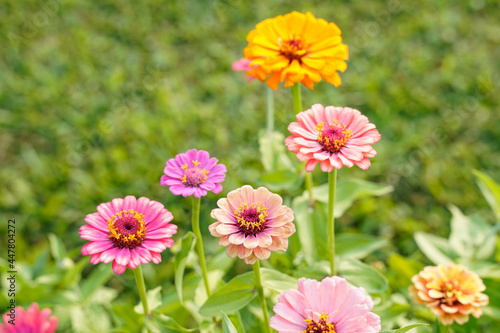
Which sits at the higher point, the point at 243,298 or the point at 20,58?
the point at 20,58

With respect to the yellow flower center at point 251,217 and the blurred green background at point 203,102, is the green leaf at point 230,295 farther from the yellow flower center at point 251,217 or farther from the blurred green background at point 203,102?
the blurred green background at point 203,102

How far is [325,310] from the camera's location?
1007 mm

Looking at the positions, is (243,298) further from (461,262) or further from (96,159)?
(96,159)

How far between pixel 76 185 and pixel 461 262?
1.86 m

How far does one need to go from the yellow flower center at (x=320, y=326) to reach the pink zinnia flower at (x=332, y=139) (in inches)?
12.5

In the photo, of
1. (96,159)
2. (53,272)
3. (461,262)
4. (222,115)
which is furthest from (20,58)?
(461,262)

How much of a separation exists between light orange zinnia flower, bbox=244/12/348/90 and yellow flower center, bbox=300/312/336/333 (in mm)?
596

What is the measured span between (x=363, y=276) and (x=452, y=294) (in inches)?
10.0

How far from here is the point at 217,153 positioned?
2652 millimetres

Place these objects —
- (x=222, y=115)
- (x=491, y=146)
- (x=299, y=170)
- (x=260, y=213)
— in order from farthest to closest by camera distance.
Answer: (x=222, y=115)
(x=491, y=146)
(x=299, y=170)
(x=260, y=213)

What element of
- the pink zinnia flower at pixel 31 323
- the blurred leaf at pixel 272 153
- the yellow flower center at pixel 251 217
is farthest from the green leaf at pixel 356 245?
the pink zinnia flower at pixel 31 323

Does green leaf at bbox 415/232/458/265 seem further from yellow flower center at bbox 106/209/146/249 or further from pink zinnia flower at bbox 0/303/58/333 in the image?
pink zinnia flower at bbox 0/303/58/333

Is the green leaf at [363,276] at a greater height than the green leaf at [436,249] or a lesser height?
lesser

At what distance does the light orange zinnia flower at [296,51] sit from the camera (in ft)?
4.24
